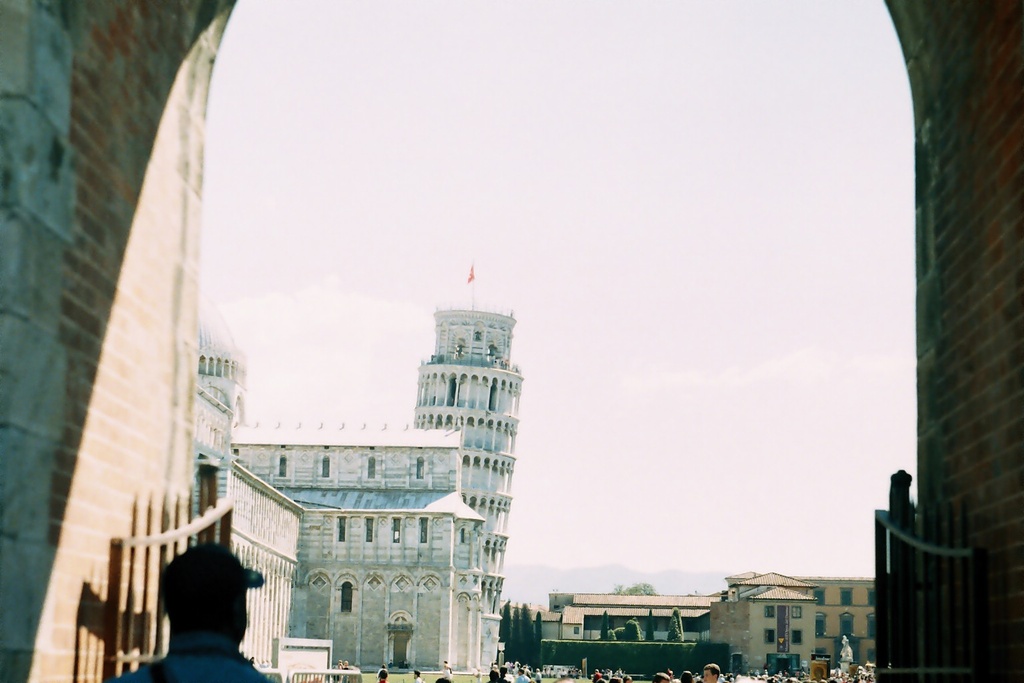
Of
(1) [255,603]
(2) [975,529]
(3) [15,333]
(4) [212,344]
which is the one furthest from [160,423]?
(4) [212,344]

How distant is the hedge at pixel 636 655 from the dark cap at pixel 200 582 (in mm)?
93679

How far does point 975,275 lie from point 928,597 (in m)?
1.42

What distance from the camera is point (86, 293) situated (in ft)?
18.4

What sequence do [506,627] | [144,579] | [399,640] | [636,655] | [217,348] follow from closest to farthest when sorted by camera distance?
[144,579] → [399,640] → [217,348] → [636,655] → [506,627]

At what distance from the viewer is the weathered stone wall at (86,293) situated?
491cm

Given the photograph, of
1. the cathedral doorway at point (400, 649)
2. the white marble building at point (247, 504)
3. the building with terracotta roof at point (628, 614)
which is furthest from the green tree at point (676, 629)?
the white marble building at point (247, 504)

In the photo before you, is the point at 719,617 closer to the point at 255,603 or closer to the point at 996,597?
the point at 255,603

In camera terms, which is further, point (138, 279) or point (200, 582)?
point (138, 279)

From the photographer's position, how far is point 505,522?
111 metres

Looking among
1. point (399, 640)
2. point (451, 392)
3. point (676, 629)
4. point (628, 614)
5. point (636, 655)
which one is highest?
point (451, 392)

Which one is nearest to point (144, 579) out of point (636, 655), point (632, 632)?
point (636, 655)

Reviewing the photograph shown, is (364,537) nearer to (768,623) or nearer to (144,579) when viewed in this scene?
(768,623)

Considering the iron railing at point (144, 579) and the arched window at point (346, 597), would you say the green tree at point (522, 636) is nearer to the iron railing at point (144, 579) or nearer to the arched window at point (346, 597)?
the arched window at point (346, 597)

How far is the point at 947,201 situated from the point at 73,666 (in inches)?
169
